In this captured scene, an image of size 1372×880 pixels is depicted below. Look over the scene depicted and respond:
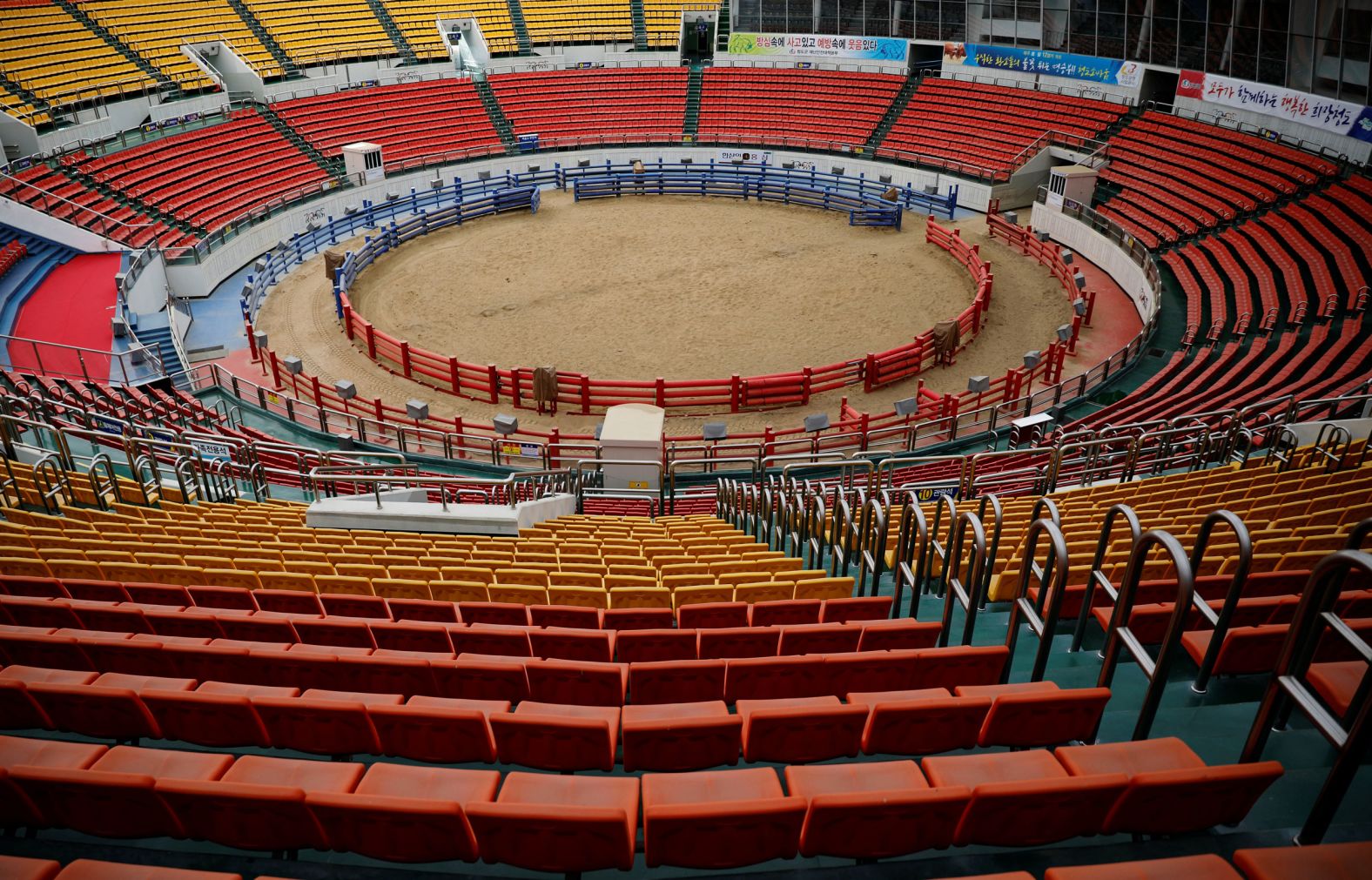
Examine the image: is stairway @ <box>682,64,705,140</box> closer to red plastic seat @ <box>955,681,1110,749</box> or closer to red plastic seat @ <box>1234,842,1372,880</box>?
red plastic seat @ <box>955,681,1110,749</box>

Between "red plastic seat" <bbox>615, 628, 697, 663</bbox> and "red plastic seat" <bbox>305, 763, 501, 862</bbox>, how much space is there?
2.41 m

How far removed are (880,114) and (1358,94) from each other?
19.9 meters

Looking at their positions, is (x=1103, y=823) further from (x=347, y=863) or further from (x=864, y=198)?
(x=864, y=198)

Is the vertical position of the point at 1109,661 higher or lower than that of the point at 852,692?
higher

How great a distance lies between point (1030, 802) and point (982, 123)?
136 feet

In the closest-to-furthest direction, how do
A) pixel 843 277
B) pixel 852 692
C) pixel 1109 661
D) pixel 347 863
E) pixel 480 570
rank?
pixel 347 863 < pixel 1109 661 < pixel 852 692 < pixel 480 570 < pixel 843 277

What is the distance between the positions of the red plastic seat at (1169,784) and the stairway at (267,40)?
152 feet

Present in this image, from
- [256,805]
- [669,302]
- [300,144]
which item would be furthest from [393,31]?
[256,805]

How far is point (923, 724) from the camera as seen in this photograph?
563 centimetres

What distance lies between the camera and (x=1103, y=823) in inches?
181

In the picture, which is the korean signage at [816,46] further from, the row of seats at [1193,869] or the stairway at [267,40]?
the row of seats at [1193,869]

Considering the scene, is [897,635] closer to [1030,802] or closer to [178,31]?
[1030,802]

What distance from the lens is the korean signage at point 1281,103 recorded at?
2761 cm

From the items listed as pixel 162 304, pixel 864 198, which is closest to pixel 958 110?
pixel 864 198
